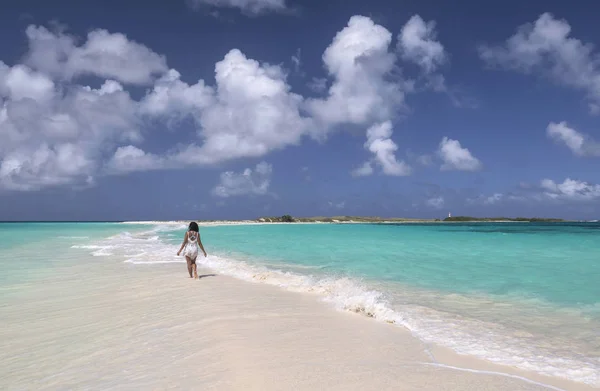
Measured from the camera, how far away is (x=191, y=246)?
40.8 ft

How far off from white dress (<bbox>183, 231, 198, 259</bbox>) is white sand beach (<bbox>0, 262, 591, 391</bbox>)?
10.9ft

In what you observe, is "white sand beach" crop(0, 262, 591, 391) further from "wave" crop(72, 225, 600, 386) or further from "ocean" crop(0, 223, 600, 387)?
"ocean" crop(0, 223, 600, 387)

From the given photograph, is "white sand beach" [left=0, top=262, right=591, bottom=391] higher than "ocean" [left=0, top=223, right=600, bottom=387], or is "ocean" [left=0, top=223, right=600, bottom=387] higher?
"white sand beach" [left=0, top=262, right=591, bottom=391]

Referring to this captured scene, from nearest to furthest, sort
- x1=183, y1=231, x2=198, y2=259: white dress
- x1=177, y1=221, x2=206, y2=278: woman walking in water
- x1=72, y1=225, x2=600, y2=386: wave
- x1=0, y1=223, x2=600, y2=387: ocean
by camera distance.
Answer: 1. x1=72, y1=225, x2=600, y2=386: wave
2. x1=0, y1=223, x2=600, y2=387: ocean
3. x1=177, y1=221, x2=206, y2=278: woman walking in water
4. x1=183, y1=231, x2=198, y2=259: white dress

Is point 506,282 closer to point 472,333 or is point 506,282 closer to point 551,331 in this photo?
point 551,331

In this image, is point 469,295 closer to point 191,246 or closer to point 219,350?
point 219,350

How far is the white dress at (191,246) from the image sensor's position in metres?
12.3

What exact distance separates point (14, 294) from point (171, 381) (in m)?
7.84

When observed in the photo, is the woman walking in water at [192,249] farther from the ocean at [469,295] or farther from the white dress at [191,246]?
the ocean at [469,295]

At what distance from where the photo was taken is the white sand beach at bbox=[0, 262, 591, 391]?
4.16 metres

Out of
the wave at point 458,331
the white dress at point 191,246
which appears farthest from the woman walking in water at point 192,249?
the wave at point 458,331

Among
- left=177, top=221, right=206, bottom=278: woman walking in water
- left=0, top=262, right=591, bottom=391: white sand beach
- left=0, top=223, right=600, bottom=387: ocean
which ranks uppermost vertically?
left=177, top=221, right=206, bottom=278: woman walking in water

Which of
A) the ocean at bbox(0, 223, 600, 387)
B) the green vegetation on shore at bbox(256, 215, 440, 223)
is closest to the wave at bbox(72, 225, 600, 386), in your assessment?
the ocean at bbox(0, 223, 600, 387)

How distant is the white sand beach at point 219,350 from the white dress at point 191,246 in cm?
331
